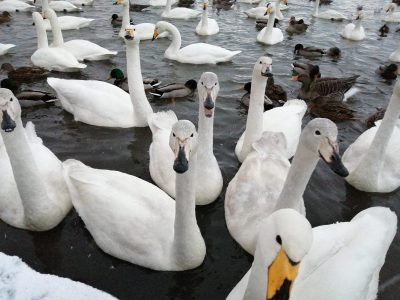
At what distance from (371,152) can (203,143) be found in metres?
2.61

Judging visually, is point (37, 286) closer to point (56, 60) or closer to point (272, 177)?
point (272, 177)

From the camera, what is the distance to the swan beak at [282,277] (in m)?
2.79

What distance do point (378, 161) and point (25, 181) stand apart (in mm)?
5026

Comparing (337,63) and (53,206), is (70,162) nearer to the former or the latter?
(53,206)

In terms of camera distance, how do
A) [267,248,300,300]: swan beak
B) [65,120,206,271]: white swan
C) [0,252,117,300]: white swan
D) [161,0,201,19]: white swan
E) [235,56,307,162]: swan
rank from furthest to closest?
[161,0,201,19]: white swan
[235,56,307,162]: swan
[65,120,206,271]: white swan
[0,252,117,300]: white swan
[267,248,300,300]: swan beak

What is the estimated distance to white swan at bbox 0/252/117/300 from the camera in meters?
4.19

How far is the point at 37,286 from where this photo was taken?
4309mm

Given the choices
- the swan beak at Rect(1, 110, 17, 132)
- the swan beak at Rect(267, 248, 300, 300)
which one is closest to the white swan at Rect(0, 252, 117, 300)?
the swan beak at Rect(1, 110, 17, 132)

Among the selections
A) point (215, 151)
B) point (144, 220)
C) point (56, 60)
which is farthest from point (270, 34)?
point (144, 220)

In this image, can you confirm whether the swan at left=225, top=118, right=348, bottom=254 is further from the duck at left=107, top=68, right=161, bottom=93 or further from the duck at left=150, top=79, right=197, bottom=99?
the duck at left=107, top=68, right=161, bottom=93

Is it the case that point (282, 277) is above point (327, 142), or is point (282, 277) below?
below

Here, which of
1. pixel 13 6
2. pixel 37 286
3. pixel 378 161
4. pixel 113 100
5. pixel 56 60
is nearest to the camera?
pixel 37 286

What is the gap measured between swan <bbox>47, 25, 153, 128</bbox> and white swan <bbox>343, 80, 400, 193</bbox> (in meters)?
4.02

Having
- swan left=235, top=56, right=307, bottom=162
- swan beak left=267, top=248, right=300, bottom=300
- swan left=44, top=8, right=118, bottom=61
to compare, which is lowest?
swan left=44, top=8, right=118, bottom=61
